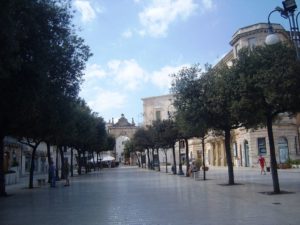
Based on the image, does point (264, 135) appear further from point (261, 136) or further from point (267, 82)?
point (267, 82)

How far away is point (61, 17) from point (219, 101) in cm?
887

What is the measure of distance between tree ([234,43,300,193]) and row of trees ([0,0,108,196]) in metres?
8.31

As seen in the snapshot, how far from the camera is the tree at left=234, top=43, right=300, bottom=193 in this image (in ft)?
58.4

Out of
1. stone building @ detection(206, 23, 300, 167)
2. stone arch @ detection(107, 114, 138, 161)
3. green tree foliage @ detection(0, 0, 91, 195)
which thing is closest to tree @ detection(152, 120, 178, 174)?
stone building @ detection(206, 23, 300, 167)

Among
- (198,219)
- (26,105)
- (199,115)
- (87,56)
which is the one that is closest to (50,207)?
(26,105)

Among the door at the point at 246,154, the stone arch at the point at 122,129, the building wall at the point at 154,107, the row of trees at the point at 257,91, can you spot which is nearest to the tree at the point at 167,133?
the door at the point at 246,154

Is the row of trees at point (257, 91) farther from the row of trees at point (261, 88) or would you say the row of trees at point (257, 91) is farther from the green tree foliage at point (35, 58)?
the green tree foliage at point (35, 58)

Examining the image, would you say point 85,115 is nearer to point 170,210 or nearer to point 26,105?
point 26,105

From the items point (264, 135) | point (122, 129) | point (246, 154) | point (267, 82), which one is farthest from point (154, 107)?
point (267, 82)

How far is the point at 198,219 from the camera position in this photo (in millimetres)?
12391

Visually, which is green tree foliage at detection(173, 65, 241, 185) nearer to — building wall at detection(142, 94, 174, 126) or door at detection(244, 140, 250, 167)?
door at detection(244, 140, 250, 167)

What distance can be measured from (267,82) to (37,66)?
9.29m

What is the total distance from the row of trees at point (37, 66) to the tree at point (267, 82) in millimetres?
8311

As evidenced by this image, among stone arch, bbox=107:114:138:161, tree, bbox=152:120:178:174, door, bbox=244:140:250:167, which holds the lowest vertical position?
door, bbox=244:140:250:167
